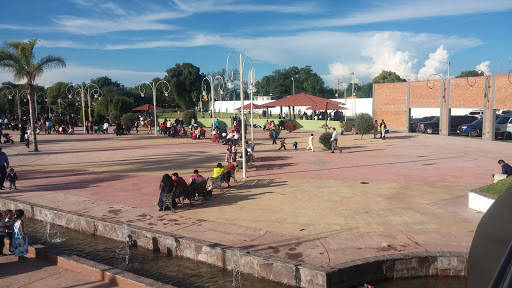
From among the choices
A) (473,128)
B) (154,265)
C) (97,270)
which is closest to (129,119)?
(473,128)

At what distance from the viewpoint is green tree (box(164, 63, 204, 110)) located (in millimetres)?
72375

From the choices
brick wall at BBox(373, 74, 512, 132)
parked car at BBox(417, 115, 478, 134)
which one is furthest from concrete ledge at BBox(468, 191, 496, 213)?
parked car at BBox(417, 115, 478, 134)

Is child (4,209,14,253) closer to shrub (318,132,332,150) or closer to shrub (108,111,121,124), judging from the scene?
shrub (318,132,332,150)

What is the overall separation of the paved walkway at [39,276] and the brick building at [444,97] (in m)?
28.6

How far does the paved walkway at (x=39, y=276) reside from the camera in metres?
6.63

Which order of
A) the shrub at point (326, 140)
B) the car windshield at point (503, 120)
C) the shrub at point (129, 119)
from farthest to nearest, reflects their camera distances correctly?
the shrub at point (129, 119)
the car windshield at point (503, 120)
the shrub at point (326, 140)

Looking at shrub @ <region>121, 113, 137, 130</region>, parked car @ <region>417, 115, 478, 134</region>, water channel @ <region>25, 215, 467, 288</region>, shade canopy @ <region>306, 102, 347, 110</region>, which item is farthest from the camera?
shrub @ <region>121, 113, 137, 130</region>

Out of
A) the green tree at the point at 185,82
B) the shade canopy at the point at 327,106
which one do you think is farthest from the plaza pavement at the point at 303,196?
the green tree at the point at 185,82

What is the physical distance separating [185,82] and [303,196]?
64.0 metres

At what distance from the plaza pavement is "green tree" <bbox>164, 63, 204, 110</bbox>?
2026 inches

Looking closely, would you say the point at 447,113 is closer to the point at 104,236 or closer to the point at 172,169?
the point at 172,169

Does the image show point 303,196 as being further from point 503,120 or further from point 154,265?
point 503,120

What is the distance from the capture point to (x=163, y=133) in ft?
113

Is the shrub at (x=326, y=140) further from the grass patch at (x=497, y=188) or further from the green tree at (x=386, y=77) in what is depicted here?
the green tree at (x=386, y=77)
